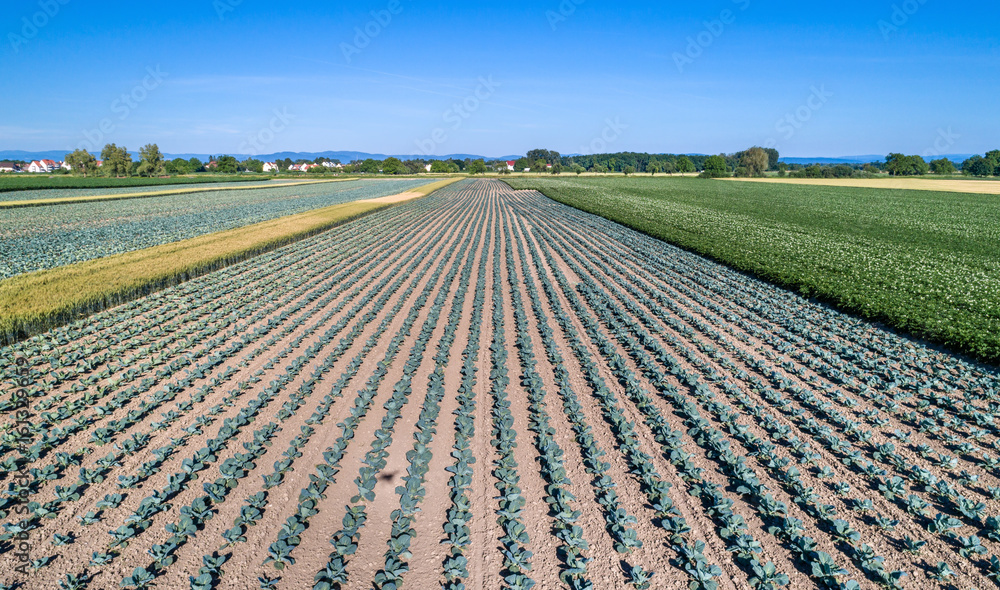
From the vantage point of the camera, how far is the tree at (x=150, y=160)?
130625 mm

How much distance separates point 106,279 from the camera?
54.5ft

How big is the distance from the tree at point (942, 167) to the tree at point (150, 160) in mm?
225084

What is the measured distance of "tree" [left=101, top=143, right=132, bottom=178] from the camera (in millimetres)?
119750

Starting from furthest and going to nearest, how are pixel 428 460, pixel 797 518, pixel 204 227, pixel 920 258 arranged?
pixel 204 227
pixel 920 258
pixel 428 460
pixel 797 518

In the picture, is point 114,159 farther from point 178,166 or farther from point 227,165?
point 227,165

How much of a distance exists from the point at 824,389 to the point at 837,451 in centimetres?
256

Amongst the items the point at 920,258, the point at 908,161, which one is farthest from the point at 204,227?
the point at 908,161

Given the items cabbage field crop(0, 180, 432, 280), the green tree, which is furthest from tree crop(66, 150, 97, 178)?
the green tree

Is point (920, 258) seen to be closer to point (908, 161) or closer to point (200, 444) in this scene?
point (200, 444)

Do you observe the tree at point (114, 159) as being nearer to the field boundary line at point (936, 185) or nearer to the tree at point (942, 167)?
the field boundary line at point (936, 185)

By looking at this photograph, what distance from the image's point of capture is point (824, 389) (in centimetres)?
980

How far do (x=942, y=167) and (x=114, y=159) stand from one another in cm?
22941

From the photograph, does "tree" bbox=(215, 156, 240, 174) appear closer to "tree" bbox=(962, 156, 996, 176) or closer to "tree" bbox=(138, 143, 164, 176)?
"tree" bbox=(138, 143, 164, 176)

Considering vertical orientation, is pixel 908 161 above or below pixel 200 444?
above
